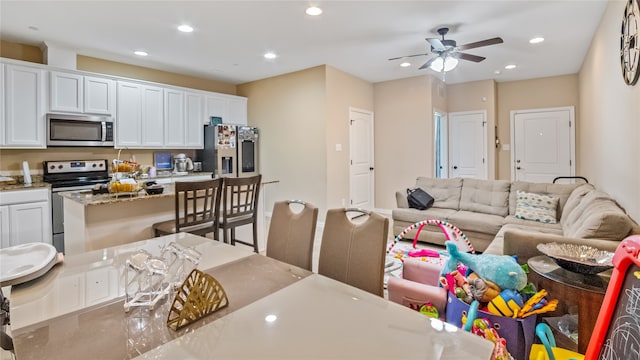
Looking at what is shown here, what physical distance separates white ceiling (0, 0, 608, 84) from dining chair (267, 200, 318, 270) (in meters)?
2.29

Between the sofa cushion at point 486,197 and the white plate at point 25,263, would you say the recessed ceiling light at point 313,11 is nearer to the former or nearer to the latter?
the white plate at point 25,263

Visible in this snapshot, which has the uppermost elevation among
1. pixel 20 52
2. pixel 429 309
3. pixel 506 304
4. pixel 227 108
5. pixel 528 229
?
pixel 20 52

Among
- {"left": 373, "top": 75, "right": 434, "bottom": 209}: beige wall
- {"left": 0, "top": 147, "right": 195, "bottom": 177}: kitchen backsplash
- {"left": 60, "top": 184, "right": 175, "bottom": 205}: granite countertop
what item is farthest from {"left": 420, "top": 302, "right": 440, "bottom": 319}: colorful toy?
{"left": 0, "top": 147, "right": 195, "bottom": 177}: kitchen backsplash

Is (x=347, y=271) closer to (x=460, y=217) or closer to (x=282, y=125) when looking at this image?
(x=460, y=217)

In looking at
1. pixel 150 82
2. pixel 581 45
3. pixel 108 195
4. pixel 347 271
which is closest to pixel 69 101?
pixel 150 82

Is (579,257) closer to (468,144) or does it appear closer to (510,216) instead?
(510,216)

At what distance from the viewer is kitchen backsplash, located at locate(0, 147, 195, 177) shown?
411cm

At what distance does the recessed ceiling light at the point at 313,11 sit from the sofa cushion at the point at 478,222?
285cm

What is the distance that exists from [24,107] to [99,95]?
0.84m

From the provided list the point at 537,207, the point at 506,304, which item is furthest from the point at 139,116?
the point at 537,207

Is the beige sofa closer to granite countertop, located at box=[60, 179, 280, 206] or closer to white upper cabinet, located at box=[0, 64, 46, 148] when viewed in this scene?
granite countertop, located at box=[60, 179, 280, 206]

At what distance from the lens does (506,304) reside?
174 cm

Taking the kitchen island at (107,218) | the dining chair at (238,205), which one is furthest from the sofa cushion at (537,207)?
the kitchen island at (107,218)

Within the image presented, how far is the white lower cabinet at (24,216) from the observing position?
3488 mm
